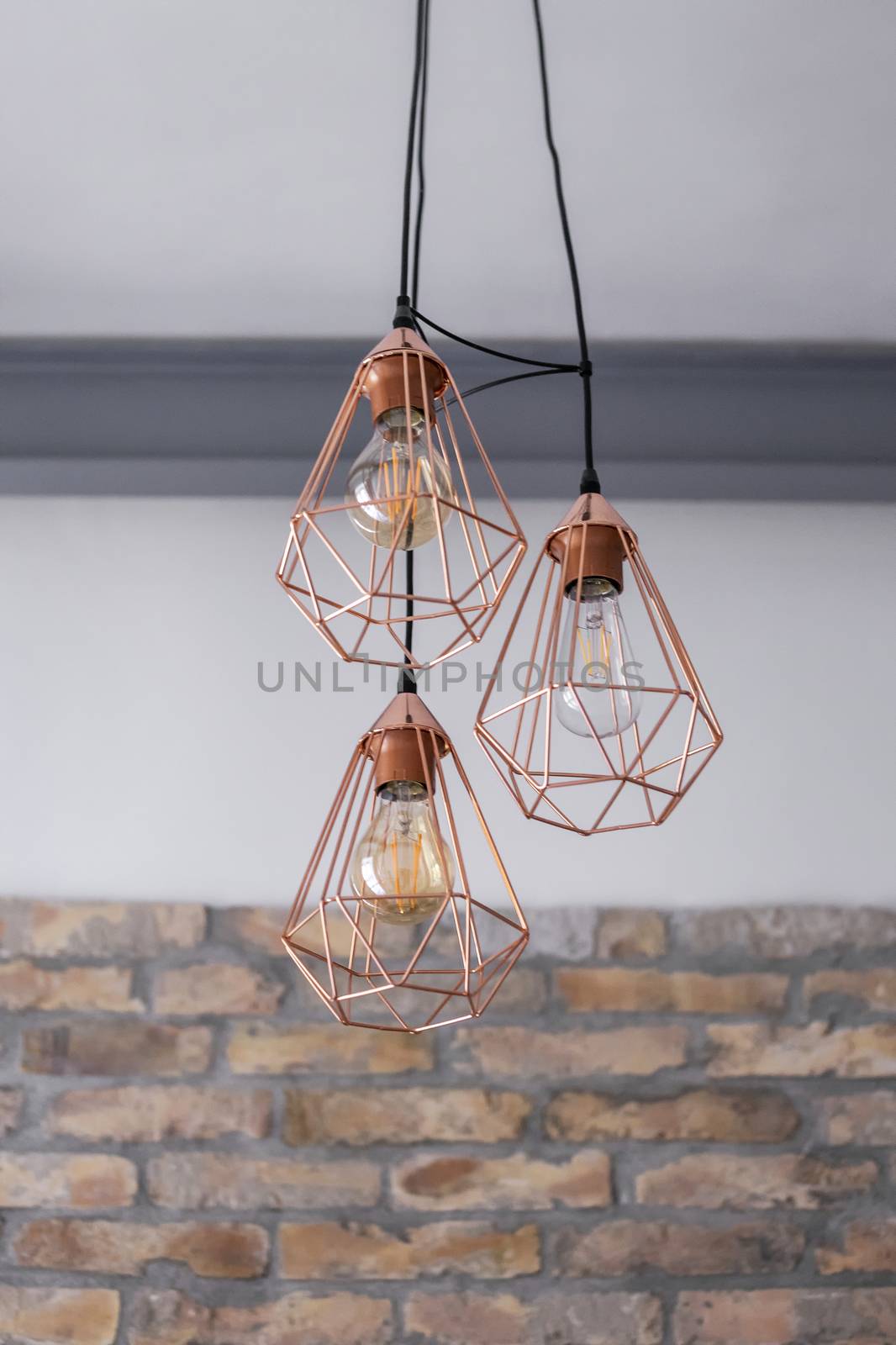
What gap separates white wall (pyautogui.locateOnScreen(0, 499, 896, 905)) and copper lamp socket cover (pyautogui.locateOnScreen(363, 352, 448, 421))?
2.80 feet

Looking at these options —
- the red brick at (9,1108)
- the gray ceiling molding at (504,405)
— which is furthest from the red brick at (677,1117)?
the gray ceiling molding at (504,405)

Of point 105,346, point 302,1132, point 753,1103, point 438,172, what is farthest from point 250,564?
point 753,1103

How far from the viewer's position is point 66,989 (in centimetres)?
139

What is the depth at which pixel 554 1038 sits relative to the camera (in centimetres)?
137

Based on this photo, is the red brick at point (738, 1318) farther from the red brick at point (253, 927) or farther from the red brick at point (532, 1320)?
the red brick at point (253, 927)

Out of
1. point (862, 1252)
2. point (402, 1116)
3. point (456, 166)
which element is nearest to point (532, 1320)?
point (402, 1116)

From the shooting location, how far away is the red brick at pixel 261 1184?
1.32 m

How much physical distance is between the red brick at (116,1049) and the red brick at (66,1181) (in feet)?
0.30

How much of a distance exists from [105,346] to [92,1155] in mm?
915

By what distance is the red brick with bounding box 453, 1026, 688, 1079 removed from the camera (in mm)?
1360

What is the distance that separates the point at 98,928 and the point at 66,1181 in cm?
27

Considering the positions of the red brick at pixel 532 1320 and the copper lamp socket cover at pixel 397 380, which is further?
the red brick at pixel 532 1320

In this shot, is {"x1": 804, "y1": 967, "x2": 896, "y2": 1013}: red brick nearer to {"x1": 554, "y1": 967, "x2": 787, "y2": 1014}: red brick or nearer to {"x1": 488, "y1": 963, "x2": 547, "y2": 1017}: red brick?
{"x1": 554, "y1": 967, "x2": 787, "y2": 1014}: red brick

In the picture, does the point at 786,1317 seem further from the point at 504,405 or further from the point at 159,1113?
the point at 504,405
